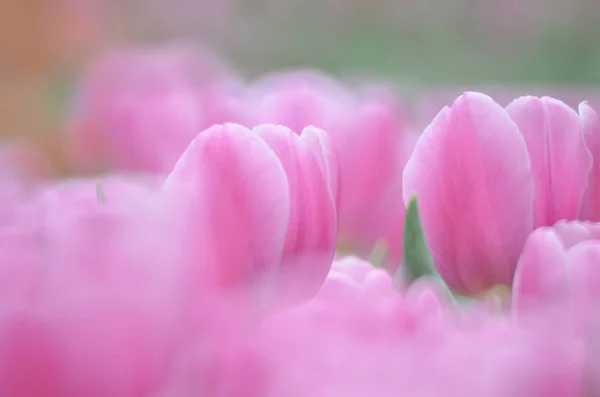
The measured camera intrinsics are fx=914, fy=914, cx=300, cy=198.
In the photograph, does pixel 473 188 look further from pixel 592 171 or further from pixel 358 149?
pixel 358 149

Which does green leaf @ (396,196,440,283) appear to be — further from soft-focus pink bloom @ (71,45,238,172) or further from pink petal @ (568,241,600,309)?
soft-focus pink bloom @ (71,45,238,172)

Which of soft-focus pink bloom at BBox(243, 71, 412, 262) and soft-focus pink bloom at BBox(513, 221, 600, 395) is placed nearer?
soft-focus pink bloom at BBox(513, 221, 600, 395)

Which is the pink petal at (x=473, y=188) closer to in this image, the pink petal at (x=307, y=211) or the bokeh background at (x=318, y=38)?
the pink petal at (x=307, y=211)

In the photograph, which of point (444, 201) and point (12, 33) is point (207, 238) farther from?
point (12, 33)

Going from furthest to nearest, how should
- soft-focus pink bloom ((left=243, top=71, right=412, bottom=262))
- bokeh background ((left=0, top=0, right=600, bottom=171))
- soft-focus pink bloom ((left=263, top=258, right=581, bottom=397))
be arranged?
bokeh background ((left=0, top=0, right=600, bottom=171)), soft-focus pink bloom ((left=243, top=71, right=412, bottom=262)), soft-focus pink bloom ((left=263, top=258, right=581, bottom=397))

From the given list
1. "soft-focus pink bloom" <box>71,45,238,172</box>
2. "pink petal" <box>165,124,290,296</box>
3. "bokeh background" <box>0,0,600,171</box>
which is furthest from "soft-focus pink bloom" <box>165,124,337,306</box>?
"bokeh background" <box>0,0,600,171</box>

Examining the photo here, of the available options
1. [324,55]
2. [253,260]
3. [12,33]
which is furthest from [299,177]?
[324,55]
